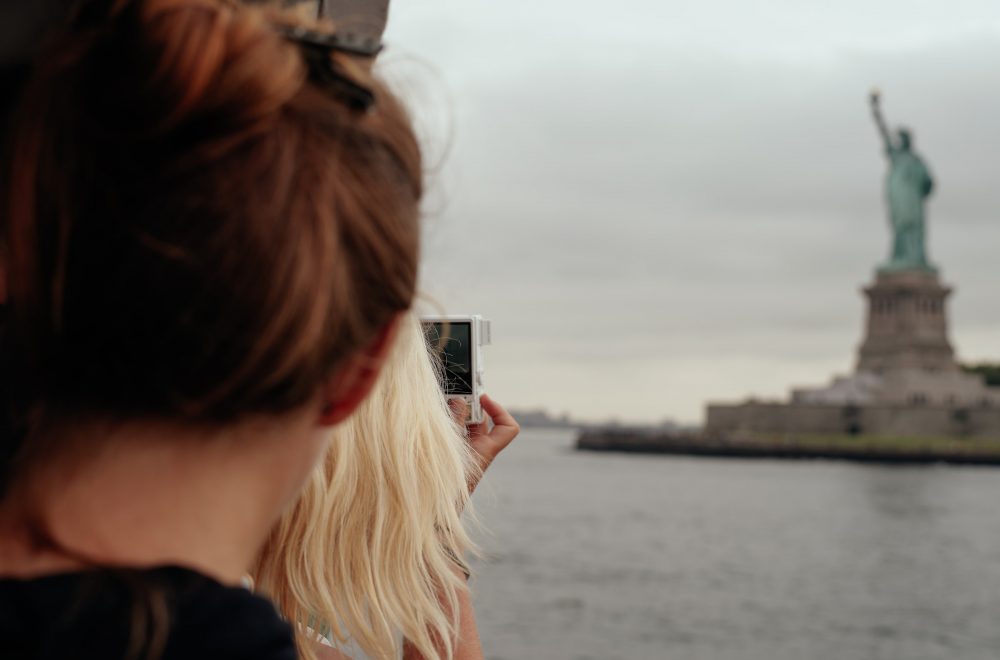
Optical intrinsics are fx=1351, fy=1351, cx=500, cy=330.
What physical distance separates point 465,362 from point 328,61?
2.61ft

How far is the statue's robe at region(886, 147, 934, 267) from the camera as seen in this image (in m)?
45.9

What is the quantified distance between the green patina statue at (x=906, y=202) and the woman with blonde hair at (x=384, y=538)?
45752 millimetres

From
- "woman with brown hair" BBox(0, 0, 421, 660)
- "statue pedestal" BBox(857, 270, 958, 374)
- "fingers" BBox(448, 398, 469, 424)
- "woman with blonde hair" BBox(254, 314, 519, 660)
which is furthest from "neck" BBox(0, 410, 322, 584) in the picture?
"statue pedestal" BBox(857, 270, 958, 374)

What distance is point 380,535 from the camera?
1398 millimetres

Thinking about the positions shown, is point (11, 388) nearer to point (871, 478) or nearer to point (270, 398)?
point (270, 398)

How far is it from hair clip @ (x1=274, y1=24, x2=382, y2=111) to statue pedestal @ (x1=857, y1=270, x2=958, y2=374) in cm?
4495

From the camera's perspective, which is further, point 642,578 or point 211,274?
point 642,578

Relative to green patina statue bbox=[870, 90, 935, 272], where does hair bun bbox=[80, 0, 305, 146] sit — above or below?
above

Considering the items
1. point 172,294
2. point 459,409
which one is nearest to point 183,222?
point 172,294

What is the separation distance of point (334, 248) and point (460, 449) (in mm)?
744

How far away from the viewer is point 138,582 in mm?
724

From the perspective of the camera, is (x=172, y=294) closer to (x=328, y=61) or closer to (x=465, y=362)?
(x=328, y=61)

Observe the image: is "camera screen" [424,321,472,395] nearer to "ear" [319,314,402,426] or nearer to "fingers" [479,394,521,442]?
"fingers" [479,394,521,442]

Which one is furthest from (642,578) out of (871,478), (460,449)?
(871,478)
